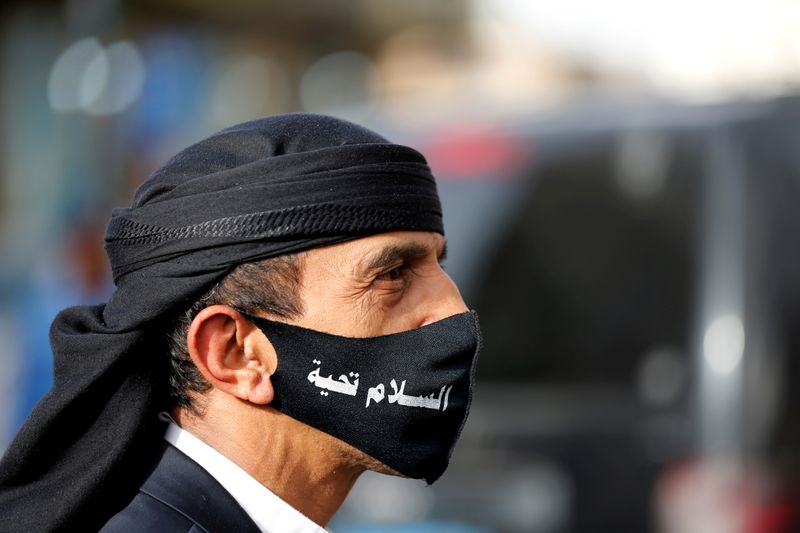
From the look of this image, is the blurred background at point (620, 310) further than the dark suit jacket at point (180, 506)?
Yes

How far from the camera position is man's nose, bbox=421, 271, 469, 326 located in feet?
7.92

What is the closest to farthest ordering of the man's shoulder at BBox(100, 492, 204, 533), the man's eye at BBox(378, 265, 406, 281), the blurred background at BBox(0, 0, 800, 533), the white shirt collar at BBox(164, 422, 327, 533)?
the man's shoulder at BBox(100, 492, 204, 533) < the white shirt collar at BBox(164, 422, 327, 533) < the man's eye at BBox(378, 265, 406, 281) < the blurred background at BBox(0, 0, 800, 533)

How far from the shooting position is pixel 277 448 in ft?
7.47

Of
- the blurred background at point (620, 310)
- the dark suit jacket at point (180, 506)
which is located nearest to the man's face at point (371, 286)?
the dark suit jacket at point (180, 506)

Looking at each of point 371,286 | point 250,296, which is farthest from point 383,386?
point 250,296

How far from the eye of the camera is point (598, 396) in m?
4.59

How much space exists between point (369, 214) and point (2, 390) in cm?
752

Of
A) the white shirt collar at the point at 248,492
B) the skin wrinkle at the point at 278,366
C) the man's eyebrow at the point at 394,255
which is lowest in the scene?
the white shirt collar at the point at 248,492

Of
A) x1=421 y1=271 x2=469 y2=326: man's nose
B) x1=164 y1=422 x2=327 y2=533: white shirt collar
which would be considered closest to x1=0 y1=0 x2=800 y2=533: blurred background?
x1=421 y1=271 x2=469 y2=326: man's nose

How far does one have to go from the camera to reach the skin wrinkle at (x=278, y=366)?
226cm

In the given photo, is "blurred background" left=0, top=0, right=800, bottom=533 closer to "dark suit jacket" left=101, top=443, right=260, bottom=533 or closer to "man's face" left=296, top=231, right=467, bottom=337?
"man's face" left=296, top=231, right=467, bottom=337

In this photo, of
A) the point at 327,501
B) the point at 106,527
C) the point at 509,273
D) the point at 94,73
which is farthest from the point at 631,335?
the point at 94,73

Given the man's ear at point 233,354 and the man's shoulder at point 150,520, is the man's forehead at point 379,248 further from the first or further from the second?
the man's shoulder at point 150,520

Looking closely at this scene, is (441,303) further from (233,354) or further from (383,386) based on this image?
(233,354)
